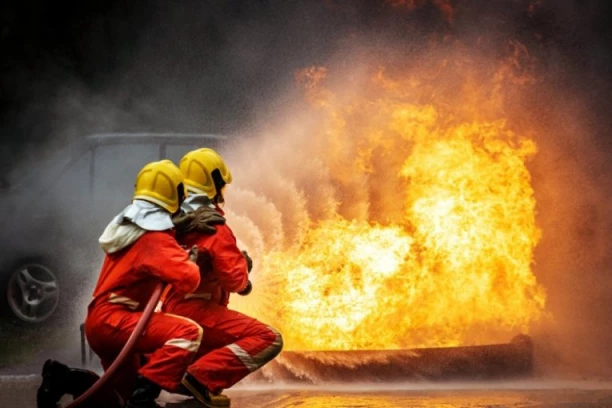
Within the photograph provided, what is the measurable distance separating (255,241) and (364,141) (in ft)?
5.43

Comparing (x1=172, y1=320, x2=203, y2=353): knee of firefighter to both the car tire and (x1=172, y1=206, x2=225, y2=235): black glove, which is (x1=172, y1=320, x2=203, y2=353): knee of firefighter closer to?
(x1=172, y1=206, x2=225, y2=235): black glove

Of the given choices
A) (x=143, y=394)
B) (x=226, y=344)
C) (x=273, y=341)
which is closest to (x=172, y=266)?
(x=143, y=394)

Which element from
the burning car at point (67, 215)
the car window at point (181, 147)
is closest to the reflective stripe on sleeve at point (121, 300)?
the burning car at point (67, 215)

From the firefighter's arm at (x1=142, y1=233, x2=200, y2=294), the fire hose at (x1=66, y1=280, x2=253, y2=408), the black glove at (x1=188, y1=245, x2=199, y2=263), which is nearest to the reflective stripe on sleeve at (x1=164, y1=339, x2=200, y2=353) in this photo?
the fire hose at (x1=66, y1=280, x2=253, y2=408)

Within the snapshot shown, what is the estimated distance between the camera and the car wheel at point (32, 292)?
34.9 feet

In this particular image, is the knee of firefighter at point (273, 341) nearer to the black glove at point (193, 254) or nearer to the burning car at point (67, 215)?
the black glove at point (193, 254)

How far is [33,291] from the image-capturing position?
1081 cm

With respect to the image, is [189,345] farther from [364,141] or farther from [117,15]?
[117,15]

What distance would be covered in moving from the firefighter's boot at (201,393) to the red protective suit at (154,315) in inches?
8.8

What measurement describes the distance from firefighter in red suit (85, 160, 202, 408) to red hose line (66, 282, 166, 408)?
0.31ft

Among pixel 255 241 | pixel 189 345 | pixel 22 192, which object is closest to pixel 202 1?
pixel 22 192

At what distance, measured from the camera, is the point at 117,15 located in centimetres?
1516

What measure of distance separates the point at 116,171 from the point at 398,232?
3406 millimetres

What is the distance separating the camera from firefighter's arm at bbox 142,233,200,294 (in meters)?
5.45
